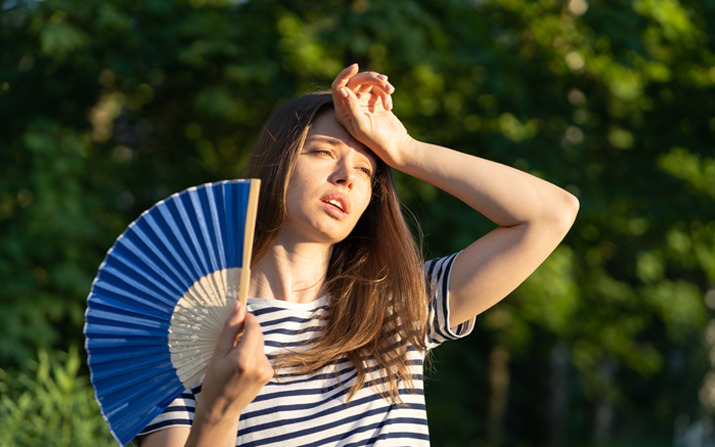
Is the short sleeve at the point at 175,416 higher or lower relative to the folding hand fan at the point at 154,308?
lower

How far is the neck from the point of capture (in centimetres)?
200

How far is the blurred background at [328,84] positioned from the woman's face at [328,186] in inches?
137

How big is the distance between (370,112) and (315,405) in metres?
0.73

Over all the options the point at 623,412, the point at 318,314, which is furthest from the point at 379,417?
the point at 623,412

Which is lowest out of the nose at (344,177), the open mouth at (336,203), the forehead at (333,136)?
the open mouth at (336,203)

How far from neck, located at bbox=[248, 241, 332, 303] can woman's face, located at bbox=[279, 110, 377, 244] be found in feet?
0.13

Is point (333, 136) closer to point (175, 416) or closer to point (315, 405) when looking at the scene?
point (315, 405)

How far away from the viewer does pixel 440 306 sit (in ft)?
6.70

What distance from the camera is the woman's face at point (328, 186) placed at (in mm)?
1928

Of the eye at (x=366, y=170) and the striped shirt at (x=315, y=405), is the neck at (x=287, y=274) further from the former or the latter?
the eye at (x=366, y=170)

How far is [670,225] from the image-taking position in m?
7.01

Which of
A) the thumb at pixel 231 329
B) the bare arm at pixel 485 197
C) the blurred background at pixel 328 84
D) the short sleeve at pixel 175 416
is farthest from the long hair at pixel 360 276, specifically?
the blurred background at pixel 328 84

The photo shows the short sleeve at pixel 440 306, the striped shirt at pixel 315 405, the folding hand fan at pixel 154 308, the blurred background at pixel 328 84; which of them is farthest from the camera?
the blurred background at pixel 328 84

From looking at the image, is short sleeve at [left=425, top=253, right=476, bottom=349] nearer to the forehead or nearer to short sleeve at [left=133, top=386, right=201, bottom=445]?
the forehead
